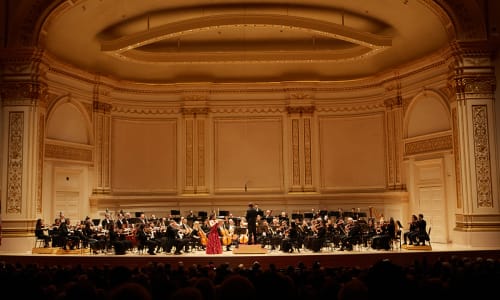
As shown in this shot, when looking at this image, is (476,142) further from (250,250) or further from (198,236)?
(198,236)

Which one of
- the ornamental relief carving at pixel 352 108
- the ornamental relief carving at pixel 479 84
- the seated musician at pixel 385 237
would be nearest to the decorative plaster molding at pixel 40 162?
the seated musician at pixel 385 237

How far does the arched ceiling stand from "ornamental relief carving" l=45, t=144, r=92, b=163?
299cm

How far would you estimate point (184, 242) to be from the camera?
516 inches

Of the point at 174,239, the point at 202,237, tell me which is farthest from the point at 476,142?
the point at 174,239

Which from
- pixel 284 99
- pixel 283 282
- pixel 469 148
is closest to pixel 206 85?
pixel 284 99

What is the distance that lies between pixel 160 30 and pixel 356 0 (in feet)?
20.6

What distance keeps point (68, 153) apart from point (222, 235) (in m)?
6.37

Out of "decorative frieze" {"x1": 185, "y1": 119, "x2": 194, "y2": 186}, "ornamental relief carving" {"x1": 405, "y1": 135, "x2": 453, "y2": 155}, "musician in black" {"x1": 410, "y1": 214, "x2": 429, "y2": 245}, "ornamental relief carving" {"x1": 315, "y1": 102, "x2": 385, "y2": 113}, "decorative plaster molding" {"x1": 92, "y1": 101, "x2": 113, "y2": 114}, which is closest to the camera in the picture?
"musician in black" {"x1": 410, "y1": 214, "x2": 429, "y2": 245}

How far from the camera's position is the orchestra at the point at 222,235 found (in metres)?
12.9

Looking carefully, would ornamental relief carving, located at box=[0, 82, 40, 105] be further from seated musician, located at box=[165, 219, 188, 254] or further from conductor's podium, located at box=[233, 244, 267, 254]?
conductor's podium, located at box=[233, 244, 267, 254]

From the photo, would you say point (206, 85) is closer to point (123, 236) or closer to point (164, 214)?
point (164, 214)

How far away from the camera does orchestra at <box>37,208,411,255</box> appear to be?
509 inches

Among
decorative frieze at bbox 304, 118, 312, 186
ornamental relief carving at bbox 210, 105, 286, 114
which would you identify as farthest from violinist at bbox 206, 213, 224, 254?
ornamental relief carving at bbox 210, 105, 286, 114

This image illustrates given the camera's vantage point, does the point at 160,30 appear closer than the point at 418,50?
Yes
